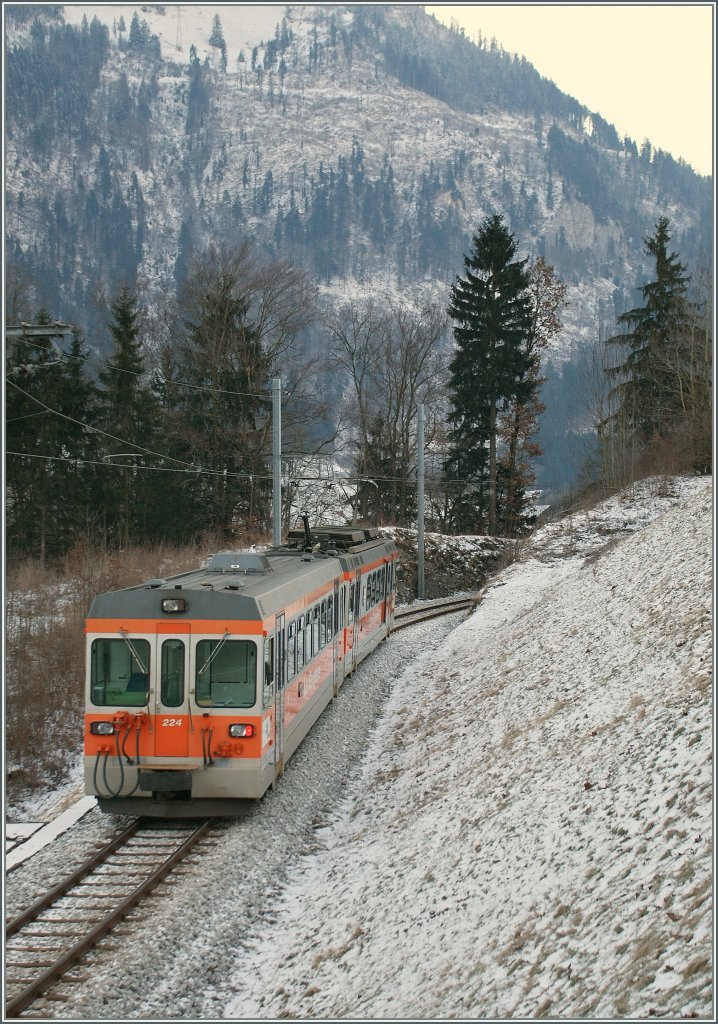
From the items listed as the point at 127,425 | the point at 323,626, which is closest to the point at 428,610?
the point at 127,425

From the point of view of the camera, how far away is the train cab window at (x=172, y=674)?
34.9 ft

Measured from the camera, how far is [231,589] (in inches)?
434

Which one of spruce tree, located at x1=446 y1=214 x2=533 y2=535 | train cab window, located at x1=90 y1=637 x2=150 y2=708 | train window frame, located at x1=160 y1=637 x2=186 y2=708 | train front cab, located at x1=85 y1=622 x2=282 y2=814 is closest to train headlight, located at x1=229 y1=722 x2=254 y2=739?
train front cab, located at x1=85 y1=622 x2=282 y2=814

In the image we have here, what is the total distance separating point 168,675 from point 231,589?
1.27m

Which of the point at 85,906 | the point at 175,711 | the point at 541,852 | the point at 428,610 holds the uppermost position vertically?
the point at 175,711

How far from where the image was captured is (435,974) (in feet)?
22.2

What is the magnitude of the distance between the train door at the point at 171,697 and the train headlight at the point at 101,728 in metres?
0.26

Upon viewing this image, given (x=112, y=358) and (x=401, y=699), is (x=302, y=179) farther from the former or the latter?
(x=401, y=699)

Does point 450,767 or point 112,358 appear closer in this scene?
point 450,767

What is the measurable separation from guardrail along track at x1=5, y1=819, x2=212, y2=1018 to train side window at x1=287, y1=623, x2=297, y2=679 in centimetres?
235

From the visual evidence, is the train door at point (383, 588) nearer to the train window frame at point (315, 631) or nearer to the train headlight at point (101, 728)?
the train window frame at point (315, 631)

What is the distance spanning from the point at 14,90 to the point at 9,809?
206615mm

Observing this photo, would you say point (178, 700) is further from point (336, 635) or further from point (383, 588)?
point (383, 588)

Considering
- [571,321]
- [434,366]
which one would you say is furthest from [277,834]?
[571,321]
